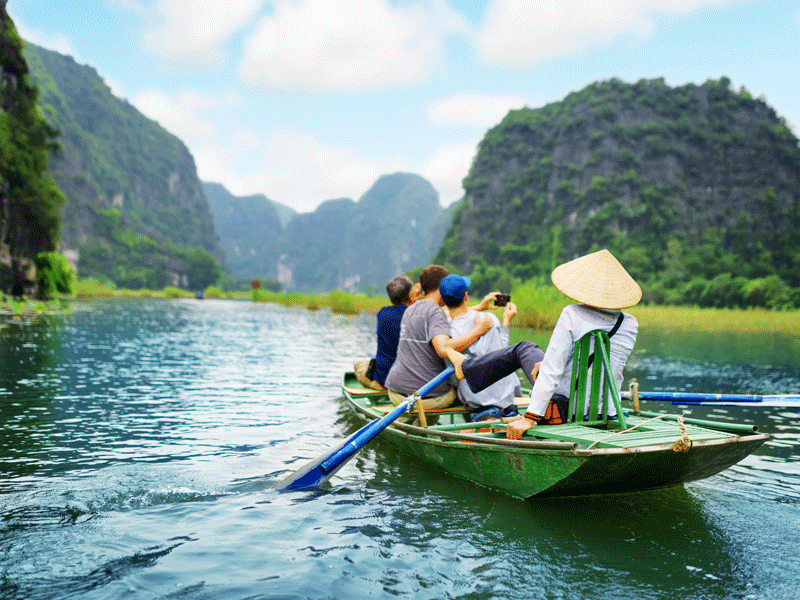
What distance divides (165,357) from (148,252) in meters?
109

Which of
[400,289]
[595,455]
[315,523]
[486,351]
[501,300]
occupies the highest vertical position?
[400,289]

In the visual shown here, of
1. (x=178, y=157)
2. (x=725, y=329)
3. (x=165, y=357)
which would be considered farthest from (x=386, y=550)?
(x=178, y=157)

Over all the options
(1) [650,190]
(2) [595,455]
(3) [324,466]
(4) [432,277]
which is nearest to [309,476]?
(3) [324,466]

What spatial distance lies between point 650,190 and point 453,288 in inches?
2985

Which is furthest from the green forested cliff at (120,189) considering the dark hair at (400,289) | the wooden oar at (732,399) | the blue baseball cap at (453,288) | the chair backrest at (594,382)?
the chair backrest at (594,382)

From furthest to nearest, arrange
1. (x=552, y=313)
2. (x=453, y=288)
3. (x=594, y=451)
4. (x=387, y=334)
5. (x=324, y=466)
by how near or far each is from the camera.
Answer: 1. (x=552, y=313)
2. (x=387, y=334)
3. (x=453, y=288)
4. (x=324, y=466)
5. (x=594, y=451)

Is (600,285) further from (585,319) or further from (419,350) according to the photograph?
(419,350)

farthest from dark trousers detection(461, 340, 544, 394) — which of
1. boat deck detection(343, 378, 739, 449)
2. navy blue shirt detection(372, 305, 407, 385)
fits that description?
navy blue shirt detection(372, 305, 407, 385)

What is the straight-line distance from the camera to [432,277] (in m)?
5.62

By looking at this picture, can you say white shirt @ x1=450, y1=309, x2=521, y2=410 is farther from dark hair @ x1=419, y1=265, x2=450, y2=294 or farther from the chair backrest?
the chair backrest

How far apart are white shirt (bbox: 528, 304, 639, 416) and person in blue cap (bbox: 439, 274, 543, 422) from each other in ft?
3.53

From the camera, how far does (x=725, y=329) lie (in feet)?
86.7

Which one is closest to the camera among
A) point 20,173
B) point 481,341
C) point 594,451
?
point 594,451

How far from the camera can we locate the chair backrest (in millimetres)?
4039
